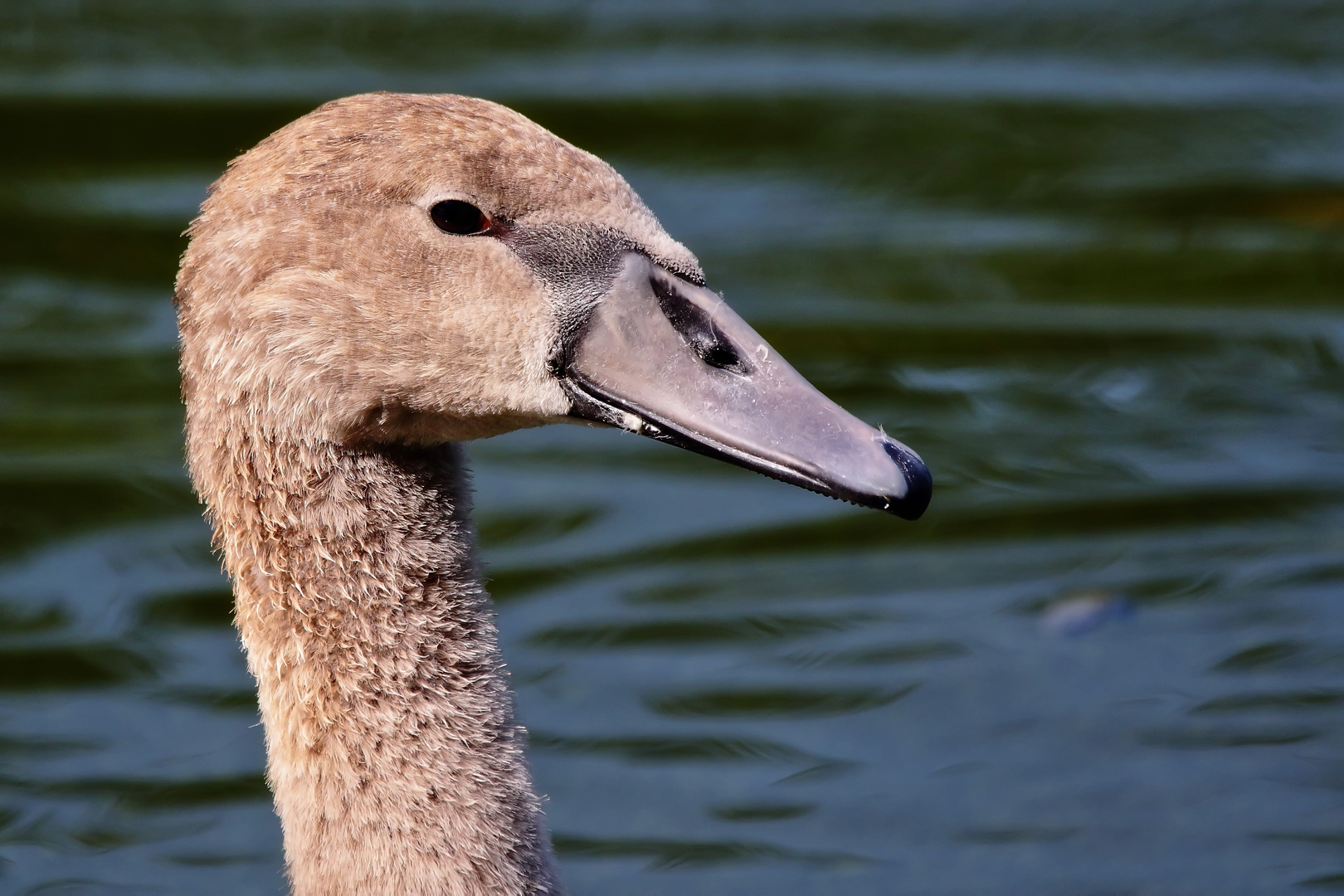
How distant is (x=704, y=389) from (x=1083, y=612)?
329 cm

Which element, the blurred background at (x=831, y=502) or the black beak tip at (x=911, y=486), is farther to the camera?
the blurred background at (x=831, y=502)

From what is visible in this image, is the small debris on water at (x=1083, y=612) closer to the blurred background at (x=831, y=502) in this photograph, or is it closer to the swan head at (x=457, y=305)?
the blurred background at (x=831, y=502)

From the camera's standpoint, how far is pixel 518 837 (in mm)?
4781

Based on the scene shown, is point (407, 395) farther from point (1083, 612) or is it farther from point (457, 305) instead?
point (1083, 612)

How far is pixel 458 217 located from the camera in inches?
176

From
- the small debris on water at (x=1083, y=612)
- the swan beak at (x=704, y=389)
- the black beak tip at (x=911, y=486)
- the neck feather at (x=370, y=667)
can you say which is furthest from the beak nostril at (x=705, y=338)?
the small debris on water at (x=1083, y=612)

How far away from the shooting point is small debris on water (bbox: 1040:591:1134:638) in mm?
7250

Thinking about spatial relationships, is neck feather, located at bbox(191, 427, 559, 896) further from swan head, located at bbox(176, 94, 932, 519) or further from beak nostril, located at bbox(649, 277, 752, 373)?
beak nostril, located at bbox(649, 277, 752, 373)

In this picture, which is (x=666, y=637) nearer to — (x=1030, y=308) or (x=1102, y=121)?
(x=1030, y=308)

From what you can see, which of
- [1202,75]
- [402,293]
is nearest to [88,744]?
[402,293]

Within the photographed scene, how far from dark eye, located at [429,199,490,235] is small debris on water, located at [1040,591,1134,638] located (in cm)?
350

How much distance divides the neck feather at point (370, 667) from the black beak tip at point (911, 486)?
1099 millimetres

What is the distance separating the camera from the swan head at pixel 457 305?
440cm

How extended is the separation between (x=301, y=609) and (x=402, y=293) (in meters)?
0.80
